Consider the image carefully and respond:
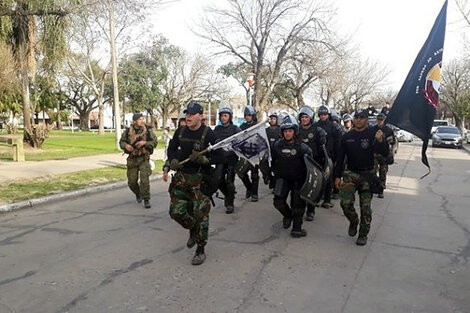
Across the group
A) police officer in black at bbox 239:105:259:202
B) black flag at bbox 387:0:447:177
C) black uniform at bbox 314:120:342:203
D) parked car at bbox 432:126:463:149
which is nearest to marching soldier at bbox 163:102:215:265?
black flag at bbox 387:0:447:177

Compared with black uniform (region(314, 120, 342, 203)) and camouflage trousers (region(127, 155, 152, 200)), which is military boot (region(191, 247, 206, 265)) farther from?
black uniform (region(314, 120, 342, 203))

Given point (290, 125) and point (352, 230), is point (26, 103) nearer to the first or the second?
point (290, 125)

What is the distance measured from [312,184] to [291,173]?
1.02ft

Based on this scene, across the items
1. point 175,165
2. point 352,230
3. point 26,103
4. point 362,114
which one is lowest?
point 352,230

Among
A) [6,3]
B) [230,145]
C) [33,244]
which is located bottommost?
[33,244]

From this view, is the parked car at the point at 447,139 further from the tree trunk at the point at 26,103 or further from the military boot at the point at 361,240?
the military boot at the point at 361,240

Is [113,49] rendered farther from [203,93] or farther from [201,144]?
[203,93]

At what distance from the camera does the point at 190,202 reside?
4.70 m

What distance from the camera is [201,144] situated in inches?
181

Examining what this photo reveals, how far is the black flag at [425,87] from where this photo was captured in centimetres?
444

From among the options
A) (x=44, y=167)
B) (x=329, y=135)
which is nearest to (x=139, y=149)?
(x=329, y=135)

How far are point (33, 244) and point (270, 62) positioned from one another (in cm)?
2101

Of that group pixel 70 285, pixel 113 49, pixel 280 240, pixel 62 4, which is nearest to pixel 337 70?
pixel 113 49

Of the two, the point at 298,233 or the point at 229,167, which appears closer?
the point at 298,233
